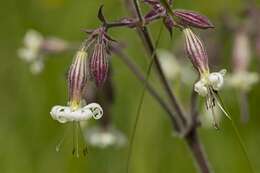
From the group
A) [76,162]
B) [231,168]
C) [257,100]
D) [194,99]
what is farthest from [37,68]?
[257,100]

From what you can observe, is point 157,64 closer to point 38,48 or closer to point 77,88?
point 77,88

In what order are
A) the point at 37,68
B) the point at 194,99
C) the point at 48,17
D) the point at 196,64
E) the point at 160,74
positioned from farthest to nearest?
the point at 48,17
the point at 37,68
the point at 194,99
the point at 160,74
the point at 196,64

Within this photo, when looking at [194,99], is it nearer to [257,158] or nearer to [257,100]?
[257,158]

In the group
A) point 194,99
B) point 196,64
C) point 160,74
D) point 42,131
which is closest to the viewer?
point 196,64

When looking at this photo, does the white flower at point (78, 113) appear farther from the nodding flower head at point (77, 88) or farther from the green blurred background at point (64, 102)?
the green blurred background at point (64, 102)

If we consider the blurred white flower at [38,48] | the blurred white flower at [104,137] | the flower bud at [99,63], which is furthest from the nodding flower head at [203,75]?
the blurred white flower at [104,137]

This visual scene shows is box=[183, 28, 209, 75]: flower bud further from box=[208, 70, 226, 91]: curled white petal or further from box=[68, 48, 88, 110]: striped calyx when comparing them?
box=[68, 48, 88, 110]: striped calyx
